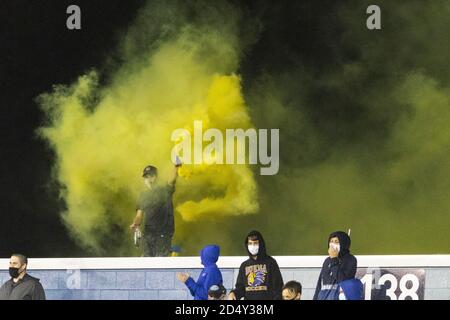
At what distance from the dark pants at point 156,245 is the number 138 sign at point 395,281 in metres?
2.25

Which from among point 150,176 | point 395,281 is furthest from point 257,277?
point 150,176

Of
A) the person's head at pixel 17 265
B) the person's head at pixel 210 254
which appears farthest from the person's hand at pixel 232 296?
the person's head at pixel 17 265

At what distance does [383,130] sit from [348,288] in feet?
6.29

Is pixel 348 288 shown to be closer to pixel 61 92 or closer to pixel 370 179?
pixel 370 179

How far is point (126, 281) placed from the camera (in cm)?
1598

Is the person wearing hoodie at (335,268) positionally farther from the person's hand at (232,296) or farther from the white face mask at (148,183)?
the white face mask at (148,183)

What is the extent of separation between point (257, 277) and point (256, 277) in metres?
0.01

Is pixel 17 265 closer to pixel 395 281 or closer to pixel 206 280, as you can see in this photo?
pixel 206 280

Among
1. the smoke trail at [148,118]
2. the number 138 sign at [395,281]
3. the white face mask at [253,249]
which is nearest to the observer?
the white face mask at [253,249]

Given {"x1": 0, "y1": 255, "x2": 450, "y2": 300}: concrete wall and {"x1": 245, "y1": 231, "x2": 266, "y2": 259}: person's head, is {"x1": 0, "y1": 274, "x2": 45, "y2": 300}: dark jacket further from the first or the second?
{"x1": 245, "y1": 231, "x2": 266, "y2": 259}: person's head

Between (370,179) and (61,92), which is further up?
(61,92)

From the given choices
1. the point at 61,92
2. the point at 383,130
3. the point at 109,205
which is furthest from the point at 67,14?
the point at 383,130

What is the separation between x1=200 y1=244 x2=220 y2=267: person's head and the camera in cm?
1583

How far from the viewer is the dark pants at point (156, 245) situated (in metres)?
16.0
